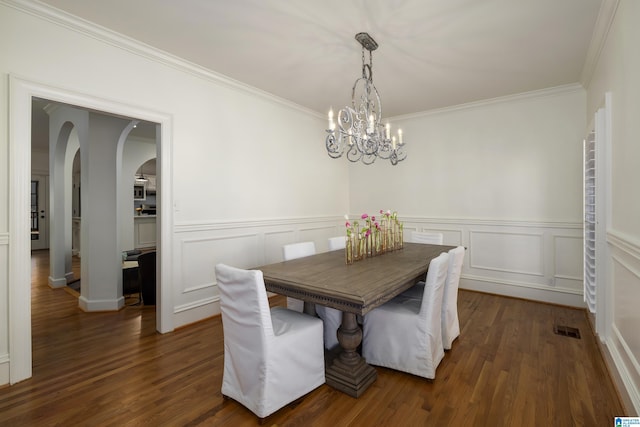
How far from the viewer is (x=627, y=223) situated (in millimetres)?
1882

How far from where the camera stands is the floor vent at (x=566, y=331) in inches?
115

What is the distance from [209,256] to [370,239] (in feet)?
5.89

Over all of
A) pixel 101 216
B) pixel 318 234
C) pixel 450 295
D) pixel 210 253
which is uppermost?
pixel 101 216

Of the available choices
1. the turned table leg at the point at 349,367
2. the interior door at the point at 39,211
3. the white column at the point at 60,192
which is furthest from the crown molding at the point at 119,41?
the interior door at the point at 39,211

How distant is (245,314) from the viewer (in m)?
1.76

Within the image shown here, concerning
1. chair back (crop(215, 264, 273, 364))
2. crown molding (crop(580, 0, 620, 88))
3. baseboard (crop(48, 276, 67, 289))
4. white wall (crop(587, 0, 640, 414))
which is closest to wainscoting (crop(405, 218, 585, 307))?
white wall (crop(587, 0, 640, 414))

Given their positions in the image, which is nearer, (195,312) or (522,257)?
(195,312)

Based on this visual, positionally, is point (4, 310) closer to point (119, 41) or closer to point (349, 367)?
point (119, 41)

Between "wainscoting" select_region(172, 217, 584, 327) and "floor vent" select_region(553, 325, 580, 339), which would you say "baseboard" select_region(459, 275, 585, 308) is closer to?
"wainscoting" select_region(172, 217, 584, 327)

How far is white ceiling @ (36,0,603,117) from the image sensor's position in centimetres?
224

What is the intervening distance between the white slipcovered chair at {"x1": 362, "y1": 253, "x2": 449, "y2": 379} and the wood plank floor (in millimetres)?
113

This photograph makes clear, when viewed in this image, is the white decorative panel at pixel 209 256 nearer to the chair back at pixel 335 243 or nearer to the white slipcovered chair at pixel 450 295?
the chair back at pixel 335 243

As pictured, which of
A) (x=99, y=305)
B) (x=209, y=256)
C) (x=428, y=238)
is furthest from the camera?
(x=428, y=238)

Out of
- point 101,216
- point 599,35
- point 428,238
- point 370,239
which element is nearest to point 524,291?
point 428,238
